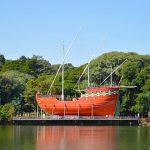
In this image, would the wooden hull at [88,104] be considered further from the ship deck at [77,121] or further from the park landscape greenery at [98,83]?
the ship deck at [77,121]

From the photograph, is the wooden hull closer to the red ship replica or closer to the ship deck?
the red ship replica

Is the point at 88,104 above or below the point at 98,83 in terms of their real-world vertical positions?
below

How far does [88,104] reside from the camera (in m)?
83.8

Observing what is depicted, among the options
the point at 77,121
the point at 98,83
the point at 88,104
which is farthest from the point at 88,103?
the point at 98,83

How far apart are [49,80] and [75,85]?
5800 millimetres

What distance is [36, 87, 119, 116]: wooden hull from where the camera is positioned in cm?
8250

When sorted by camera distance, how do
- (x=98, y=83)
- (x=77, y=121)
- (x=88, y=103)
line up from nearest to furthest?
(x=77, y=121), (x=88, y=103), (x=98, y=83)

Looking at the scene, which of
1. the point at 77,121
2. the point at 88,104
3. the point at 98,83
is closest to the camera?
the point at 77,121

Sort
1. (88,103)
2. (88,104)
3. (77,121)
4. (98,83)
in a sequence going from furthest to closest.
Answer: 1. (98,83)
2. (88,104)
3. (88,103)
4. (77,121)

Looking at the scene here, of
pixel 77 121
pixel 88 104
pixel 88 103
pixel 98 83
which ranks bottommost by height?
pixel 77 121

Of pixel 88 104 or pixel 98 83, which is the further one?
pixel 98 83

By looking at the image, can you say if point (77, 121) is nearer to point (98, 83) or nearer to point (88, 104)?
point (88, 104)

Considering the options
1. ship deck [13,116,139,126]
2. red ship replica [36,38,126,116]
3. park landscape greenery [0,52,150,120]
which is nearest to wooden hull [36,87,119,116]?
red ship replica [36,38,126,116]

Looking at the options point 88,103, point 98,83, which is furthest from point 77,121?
point 98,83
